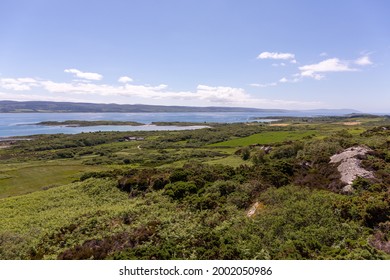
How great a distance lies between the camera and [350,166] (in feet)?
75.3

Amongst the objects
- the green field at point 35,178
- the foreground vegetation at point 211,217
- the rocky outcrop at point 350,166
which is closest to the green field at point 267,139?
the green field at point 35,178

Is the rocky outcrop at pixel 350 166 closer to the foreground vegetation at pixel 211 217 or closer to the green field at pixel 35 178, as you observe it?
the foreground vegetation at pixel 211 217

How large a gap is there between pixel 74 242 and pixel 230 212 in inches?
392

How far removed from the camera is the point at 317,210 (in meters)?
15.2

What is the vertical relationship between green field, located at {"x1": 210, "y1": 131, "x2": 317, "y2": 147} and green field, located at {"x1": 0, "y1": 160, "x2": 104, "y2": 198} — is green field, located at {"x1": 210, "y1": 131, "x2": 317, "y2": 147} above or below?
above

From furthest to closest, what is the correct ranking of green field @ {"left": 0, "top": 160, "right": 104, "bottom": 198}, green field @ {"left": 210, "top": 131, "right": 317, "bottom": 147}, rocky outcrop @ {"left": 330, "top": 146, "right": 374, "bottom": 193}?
green field @ {"left": 210, "top": 131, "right": 317, "bottom": 147} → green field @ {"left": 0, "top": 160, "right": 104, "bottom": 198} → rocky outcrop @ {"left": 330, "top": 146, "right": 374, "bottom": 193}

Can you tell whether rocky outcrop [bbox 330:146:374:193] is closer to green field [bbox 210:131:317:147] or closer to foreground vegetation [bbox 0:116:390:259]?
foreground vegetation [bbox 0:116:390:259]

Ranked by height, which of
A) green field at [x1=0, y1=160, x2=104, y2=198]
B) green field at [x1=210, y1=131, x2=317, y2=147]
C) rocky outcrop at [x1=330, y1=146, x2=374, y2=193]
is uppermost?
rocky outcrop at [x1=330, y1=146, x2=374, y2=193]

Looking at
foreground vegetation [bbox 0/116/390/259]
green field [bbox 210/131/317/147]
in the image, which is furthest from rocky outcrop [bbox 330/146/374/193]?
green field [bbox 210/131/317/147]

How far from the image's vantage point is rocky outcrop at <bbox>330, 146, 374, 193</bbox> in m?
20.7

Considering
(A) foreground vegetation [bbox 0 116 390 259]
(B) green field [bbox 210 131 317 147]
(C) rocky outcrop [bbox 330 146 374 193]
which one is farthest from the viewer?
(B) green field [bbox 210 131 317 147]

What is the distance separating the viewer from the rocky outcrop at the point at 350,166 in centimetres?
2065
